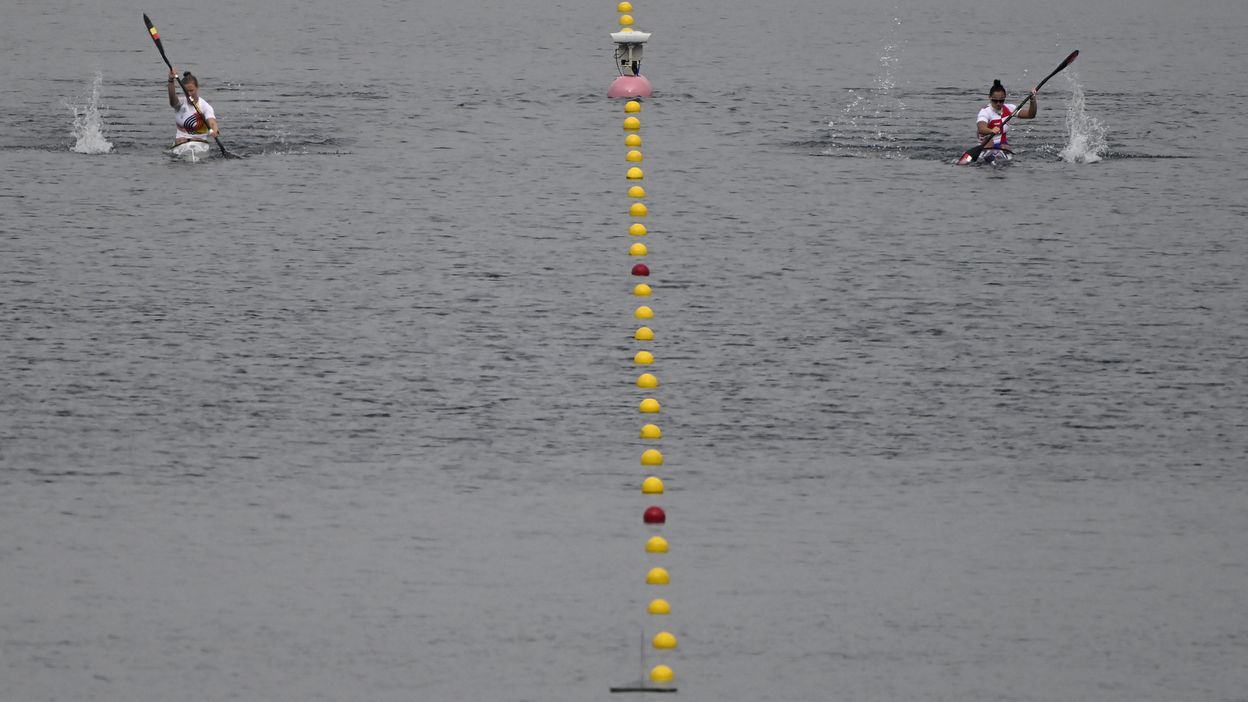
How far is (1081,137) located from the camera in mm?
25406

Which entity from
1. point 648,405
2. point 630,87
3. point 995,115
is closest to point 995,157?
point 995,115

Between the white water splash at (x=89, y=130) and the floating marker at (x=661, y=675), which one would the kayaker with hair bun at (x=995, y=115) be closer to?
the white water splash at (x=89, y=130)

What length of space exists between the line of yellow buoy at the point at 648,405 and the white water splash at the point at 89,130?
6.53 meters

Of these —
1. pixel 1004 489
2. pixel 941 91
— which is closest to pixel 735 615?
pixel 1004 489

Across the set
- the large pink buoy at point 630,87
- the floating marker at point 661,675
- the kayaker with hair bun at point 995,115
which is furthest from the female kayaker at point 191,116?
the floating marker at point 661,675

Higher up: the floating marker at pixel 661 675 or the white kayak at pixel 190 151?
the white kayak at pixel 190 151

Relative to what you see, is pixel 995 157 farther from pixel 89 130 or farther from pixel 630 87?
pixel 89 130

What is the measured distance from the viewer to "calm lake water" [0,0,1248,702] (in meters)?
11.8

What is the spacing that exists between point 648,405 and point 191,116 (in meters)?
10.7

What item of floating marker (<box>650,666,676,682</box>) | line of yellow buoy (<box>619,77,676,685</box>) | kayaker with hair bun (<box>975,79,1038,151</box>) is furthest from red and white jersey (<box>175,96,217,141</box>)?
floating marker (<box>650,666,676,682</box>)

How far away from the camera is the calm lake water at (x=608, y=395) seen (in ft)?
38.8

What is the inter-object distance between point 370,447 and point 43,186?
30.7 ft

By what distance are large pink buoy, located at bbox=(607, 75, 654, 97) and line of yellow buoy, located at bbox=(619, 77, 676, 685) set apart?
2.53 metres

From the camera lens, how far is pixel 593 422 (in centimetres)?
1553
